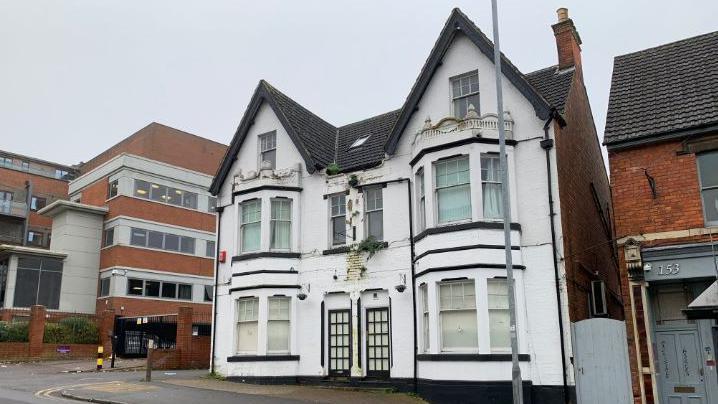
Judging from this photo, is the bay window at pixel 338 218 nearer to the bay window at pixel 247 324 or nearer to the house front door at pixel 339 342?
the house front door at pixel 339 342

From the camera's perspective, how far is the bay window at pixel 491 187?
17359 mm

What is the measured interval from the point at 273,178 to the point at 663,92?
12.6 metres

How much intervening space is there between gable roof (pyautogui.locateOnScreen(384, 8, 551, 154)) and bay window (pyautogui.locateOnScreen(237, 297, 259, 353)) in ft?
23.7

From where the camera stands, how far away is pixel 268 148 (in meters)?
23.8

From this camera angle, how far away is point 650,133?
50.3 feet

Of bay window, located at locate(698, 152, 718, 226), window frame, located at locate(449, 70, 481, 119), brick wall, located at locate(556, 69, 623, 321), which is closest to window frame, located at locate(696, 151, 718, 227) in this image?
bay window, located at locate(698, 152, 718, 226)

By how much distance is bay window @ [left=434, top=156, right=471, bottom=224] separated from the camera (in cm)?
1769

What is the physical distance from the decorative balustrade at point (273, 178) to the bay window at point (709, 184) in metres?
12.7

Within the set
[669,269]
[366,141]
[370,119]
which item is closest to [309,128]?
[366,141]

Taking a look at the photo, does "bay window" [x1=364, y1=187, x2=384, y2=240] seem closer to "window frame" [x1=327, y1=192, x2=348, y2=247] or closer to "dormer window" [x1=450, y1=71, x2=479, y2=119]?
"window frame" [x1=327, y1=192, x2=348, y2=247]

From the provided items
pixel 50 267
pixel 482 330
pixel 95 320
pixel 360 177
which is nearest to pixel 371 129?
pixel 360 177

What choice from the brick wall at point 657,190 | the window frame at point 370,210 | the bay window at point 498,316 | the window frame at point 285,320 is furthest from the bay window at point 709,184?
the window frame at point 285,320

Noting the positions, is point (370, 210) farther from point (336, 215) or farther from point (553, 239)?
point (553, 239)

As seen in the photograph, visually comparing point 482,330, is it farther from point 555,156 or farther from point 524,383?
point 555,156
